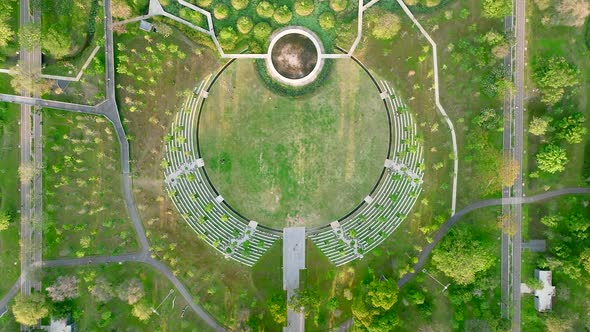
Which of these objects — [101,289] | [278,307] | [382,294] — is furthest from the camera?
[101,289]

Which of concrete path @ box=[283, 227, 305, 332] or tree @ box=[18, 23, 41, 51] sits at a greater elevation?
tree @ box=[18, 23, 41, 51]

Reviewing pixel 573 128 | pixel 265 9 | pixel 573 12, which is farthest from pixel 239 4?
pixel 573 128

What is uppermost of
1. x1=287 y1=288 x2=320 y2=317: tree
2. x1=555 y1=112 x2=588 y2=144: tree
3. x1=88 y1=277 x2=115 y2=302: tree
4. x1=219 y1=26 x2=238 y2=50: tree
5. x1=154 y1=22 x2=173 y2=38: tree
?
x1=154 y1=22 x2=173 y2=38: tree

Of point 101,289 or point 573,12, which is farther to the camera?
point 573,12

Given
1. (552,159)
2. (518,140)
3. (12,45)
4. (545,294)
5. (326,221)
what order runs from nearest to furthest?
(552,159), (12,45), (545,294), (326,221), (518,140)

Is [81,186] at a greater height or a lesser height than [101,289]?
greater

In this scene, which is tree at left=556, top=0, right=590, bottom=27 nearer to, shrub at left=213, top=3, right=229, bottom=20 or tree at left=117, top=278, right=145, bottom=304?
shrub at left=213, top=3, right=229, bottom=20

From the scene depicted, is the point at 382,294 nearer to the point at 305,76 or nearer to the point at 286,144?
the point at 286,144

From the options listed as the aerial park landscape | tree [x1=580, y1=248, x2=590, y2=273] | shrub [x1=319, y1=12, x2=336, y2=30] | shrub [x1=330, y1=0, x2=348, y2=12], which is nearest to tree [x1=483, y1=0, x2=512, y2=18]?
the aerial park landscape
